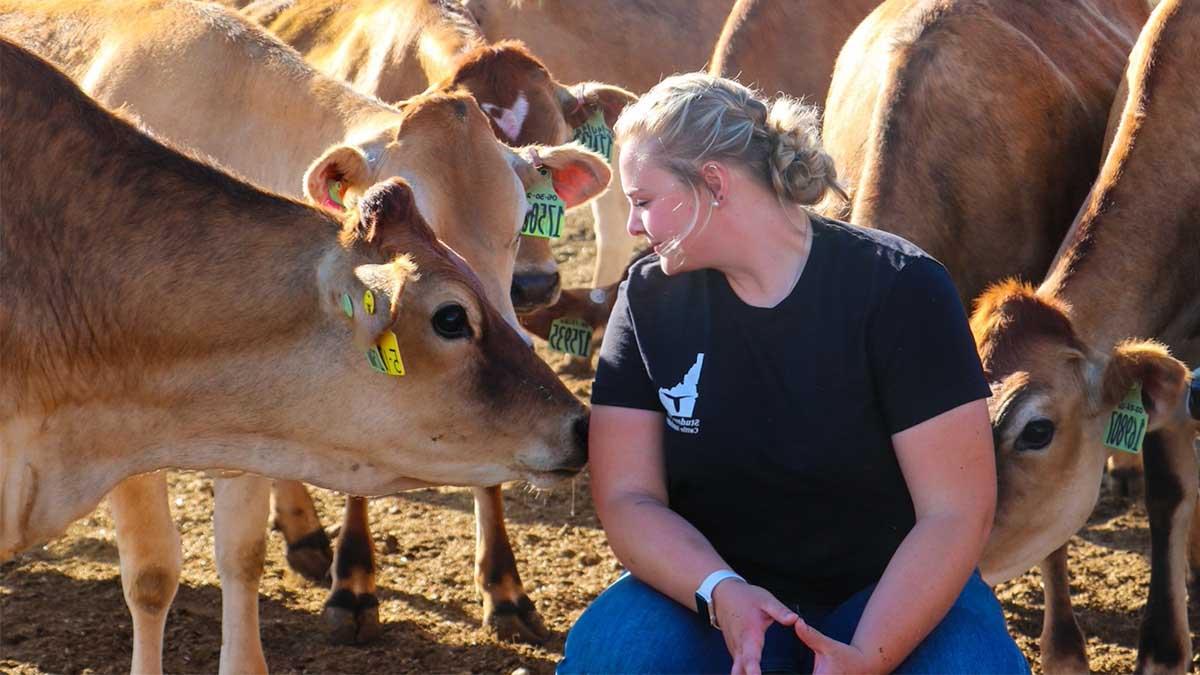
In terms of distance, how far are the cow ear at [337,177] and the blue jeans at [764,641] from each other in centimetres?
163

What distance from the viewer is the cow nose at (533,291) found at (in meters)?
5.14

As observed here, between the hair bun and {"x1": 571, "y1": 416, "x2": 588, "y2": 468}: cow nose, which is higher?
the hair bun

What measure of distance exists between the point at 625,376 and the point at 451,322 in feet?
1.34

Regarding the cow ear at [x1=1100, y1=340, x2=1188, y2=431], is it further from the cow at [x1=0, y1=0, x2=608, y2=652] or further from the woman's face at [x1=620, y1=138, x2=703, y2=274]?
the cow at [x1=0, y1=0, x2=608, y2=652]

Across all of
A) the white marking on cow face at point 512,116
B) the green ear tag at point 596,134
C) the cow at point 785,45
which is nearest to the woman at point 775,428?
the white marking on cow face at point 512,116

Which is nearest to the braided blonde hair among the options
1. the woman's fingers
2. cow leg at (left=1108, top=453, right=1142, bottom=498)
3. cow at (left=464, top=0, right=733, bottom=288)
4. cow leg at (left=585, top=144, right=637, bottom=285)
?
the woman's fingers

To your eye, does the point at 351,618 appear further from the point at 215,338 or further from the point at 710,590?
the point at 710,590

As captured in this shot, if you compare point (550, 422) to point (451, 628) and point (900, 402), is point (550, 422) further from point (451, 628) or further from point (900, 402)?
point (451, 628)

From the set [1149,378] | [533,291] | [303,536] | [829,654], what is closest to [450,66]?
[533,291]

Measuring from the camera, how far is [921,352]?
10.9ft

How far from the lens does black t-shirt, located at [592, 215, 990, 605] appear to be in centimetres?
335

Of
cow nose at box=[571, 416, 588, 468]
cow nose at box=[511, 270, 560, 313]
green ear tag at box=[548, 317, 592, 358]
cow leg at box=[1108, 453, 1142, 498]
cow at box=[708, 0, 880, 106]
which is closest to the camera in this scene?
cow nose at box=[571, 416, 588, 468]

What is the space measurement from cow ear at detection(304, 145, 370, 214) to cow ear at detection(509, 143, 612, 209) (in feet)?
1.66

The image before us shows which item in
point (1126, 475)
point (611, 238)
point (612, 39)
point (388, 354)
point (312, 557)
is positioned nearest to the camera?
point (388, 354)
